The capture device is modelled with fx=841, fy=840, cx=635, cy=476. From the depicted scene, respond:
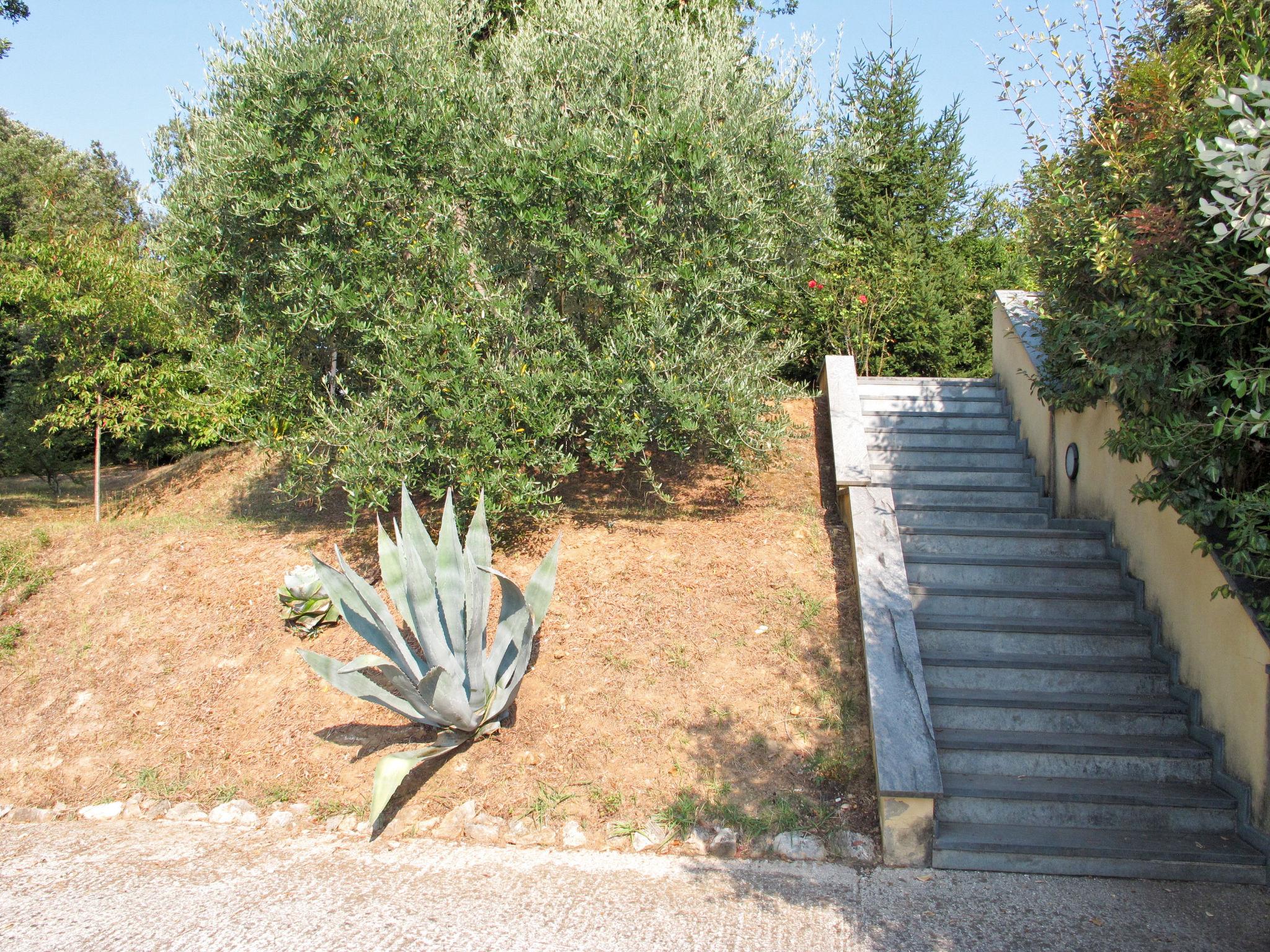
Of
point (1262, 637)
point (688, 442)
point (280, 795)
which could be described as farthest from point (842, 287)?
point (280, 795)

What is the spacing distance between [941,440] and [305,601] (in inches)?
220

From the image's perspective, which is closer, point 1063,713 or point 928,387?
point 1063,713

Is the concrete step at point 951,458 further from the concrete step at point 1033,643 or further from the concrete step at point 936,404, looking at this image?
the concrete step at point 1033,643

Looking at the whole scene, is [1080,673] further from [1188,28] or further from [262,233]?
[262,233]

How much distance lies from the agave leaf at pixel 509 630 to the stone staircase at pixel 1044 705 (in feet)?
7.98

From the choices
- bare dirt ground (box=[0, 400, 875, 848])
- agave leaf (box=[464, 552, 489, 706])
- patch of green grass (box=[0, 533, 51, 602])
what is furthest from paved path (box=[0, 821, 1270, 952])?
patch of green grass (box=[0, 533, 51, 602])

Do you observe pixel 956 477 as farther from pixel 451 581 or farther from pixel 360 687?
pixel 360 687

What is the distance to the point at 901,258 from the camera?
32.2 ft

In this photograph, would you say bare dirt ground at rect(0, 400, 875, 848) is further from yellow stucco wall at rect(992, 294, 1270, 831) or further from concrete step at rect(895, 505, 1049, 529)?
yellow stucco wall at rect(992, 294, 1270, 831)

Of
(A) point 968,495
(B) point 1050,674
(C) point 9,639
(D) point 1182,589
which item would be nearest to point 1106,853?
(B) point 1050,674

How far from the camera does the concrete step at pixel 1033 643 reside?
5.27 metres

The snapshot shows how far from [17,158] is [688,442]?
24.7 m

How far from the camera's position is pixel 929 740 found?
4391mm

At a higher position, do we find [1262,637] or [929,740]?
[1262,637]
